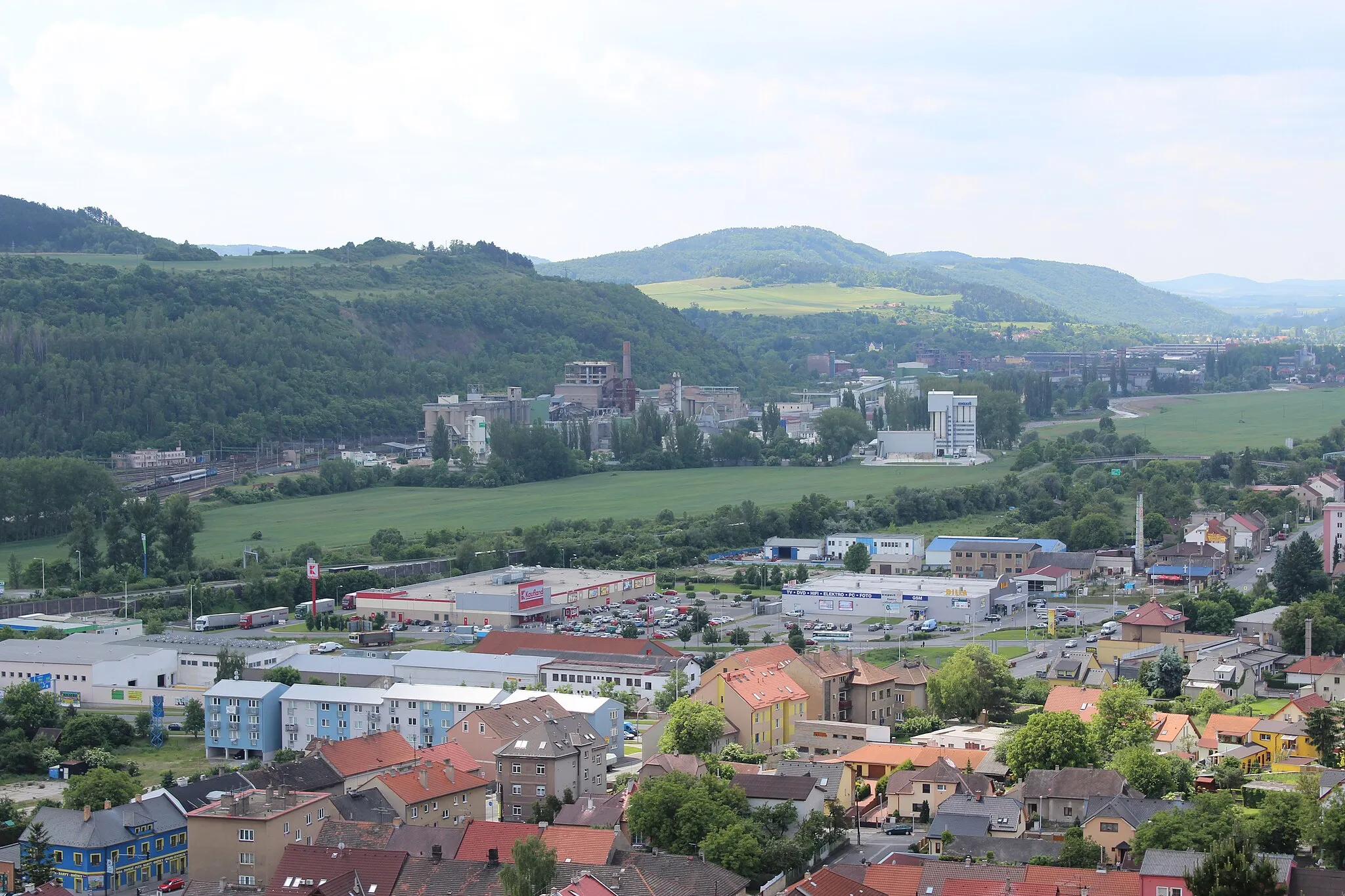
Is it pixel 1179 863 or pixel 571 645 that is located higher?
pixel 1179 863

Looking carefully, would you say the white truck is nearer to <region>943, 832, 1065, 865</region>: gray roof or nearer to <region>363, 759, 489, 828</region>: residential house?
<region>363, 759, 489, 828</region>: residential house

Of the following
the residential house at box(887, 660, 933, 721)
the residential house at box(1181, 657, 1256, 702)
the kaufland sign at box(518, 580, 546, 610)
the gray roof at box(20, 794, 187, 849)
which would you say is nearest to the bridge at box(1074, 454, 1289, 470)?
the kaufland sign at box(518, 580, 546, 610)

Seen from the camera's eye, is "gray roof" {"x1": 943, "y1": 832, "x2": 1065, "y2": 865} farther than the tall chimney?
No

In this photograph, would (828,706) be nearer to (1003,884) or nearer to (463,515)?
(1003,884)

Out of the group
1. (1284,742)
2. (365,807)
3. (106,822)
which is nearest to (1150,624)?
(1284,742)

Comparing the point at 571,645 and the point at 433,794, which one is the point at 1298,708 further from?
the point at 433,794

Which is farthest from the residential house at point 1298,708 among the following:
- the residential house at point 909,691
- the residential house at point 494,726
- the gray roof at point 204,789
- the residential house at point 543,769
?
the gray roof at point 204,789

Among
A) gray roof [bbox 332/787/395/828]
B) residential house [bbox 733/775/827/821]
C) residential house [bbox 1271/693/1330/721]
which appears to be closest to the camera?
gray roof [bbox 332/787/395/828]
